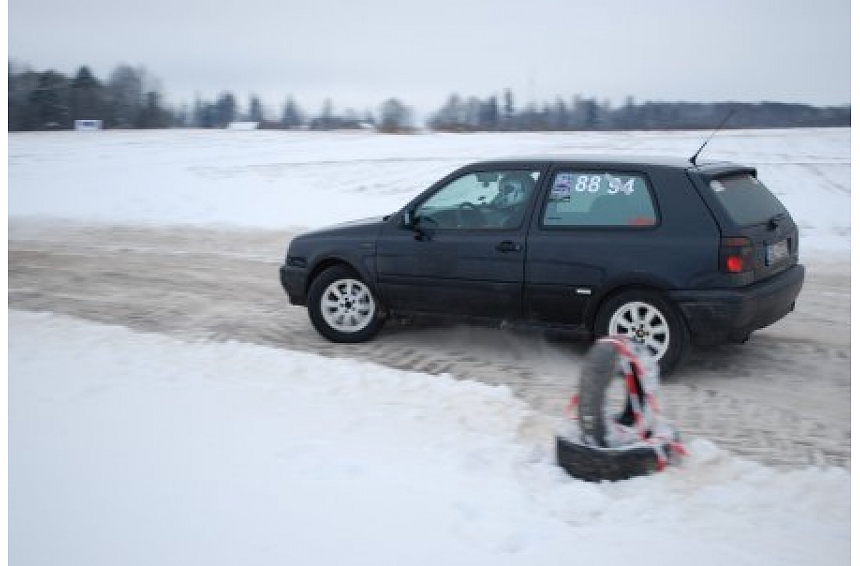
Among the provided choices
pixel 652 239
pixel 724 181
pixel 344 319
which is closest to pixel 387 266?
pixel 344 319

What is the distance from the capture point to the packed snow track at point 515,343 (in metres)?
5.33

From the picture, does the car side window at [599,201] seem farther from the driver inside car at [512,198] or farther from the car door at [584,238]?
the driver inside car at [512,198]

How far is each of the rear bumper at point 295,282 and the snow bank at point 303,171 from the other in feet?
26.7

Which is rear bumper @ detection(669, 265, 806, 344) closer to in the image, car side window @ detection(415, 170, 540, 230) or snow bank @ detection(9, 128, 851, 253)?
car side window @ detection(415, 170, 540, 230)

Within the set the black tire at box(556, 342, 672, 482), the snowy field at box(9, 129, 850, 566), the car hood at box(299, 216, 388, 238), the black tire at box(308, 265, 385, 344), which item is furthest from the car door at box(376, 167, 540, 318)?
the black tire at box(556, 342, 672, 482)

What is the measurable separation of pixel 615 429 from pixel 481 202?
8.49 ft

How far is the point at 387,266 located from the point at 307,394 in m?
1.60

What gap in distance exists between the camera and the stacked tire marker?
4.41 meters

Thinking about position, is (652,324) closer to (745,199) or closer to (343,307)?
(745,199)

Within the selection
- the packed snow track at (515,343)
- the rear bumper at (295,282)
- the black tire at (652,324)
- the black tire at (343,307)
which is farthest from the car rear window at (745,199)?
the rear bumper at (295,282)

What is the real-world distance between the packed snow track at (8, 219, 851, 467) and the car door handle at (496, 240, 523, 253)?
2.95ft

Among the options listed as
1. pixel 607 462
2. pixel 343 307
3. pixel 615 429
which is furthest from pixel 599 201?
pixel 607 462

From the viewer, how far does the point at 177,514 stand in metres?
3.96

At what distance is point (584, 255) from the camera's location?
6.19 metres
